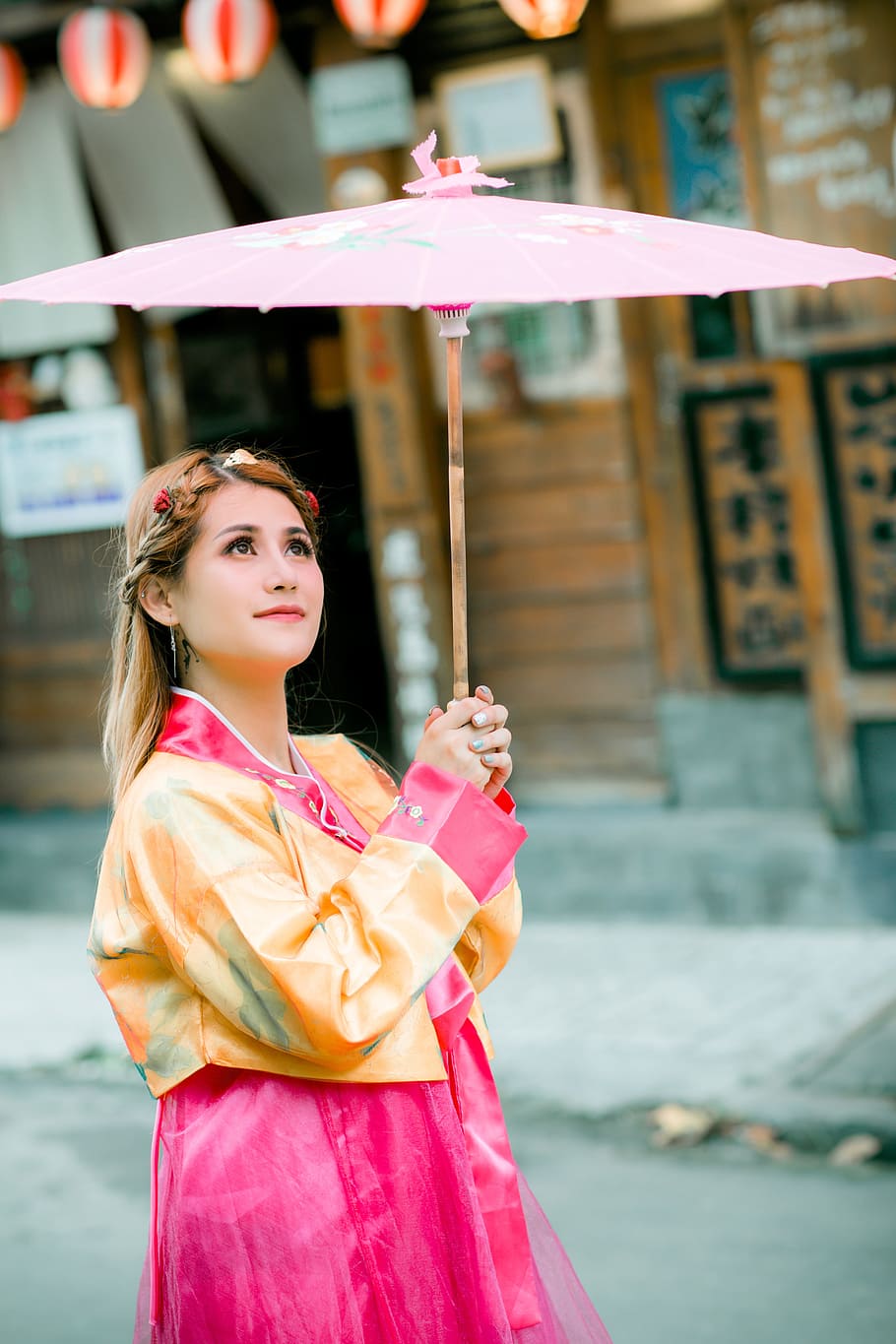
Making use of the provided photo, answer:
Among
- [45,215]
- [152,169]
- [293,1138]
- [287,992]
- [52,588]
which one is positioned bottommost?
[293,1138]

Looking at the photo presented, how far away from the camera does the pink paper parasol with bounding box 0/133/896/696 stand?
210 cm

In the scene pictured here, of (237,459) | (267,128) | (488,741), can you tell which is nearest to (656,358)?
(267,128)

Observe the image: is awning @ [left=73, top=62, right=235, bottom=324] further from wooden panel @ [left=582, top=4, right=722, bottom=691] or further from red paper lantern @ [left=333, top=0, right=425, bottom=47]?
wooden panel @ [left=582, top=4, right=722, bottom=691]

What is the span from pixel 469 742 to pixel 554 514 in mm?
5585

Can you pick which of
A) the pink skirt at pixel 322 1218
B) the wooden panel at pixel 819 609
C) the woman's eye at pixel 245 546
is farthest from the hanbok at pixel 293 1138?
the wooden panel at pixel 819 609

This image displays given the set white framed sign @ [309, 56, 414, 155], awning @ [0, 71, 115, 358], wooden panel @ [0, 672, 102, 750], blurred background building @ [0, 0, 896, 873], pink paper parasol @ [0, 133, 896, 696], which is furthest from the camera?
wooden panel @ [0, 672, 102, 750]

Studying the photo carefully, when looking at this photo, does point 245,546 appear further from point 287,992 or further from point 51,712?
point 51,712

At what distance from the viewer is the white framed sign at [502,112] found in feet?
24.3

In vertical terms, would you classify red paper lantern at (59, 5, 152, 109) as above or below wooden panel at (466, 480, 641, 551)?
above

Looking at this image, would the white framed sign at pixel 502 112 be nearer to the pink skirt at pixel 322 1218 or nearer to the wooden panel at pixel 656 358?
the wooden panel at pixel 656 358

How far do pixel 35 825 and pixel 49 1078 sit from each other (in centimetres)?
282

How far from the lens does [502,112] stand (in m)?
7.49

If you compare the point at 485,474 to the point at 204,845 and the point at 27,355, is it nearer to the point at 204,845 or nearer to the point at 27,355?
the point at 27,355

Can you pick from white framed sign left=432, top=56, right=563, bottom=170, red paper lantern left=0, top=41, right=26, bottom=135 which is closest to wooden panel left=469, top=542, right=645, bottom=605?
white framed sign left=432, top=56, right=563, bottom=170
